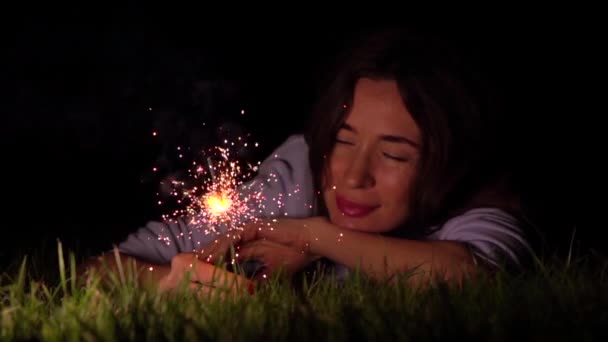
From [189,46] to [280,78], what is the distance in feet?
1.83

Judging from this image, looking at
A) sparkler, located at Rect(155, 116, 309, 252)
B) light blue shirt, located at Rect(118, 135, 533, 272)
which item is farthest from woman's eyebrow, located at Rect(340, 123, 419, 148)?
sparkler, located at Rect(155, 116, 309, 252)

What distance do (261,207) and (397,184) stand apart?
789 mm

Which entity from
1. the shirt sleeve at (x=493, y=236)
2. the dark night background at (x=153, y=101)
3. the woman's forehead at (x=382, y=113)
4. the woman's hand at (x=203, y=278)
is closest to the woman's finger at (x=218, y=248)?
the woman's hand at (x=203, y=278)

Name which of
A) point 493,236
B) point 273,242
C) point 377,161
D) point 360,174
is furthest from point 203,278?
point 493,236

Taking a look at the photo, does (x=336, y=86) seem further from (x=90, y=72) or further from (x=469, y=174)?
(x=90, y=72)

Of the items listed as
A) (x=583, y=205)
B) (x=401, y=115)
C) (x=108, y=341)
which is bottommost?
(x=583, y=205)

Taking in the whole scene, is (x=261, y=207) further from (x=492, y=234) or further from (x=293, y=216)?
(x=492, y=234)

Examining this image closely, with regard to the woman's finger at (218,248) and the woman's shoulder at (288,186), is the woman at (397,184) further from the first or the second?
the woman's shoulder at (288,186)

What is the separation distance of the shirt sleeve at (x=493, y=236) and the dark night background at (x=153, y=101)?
49.3 inches

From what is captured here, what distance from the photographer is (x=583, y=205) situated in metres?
6.29

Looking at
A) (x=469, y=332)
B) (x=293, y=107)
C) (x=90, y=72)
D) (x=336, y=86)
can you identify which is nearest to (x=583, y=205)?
(x=293, y=107)

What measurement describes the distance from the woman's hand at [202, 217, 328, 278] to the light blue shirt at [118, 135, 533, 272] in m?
0.46

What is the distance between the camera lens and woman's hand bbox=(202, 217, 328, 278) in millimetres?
3961

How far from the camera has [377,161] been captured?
426 centimetres
